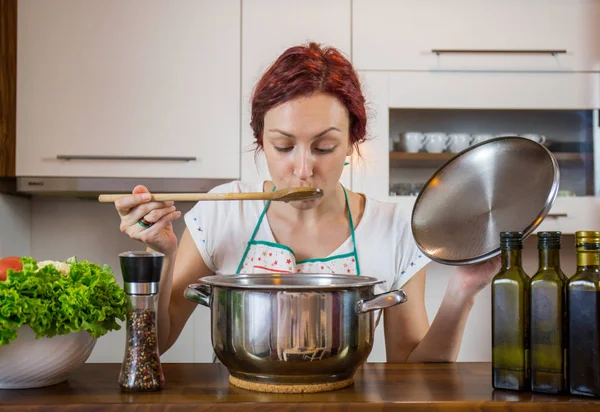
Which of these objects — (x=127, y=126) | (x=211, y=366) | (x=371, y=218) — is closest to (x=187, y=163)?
(x=127, y=126)

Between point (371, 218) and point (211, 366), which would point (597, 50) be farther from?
point (211, 366)

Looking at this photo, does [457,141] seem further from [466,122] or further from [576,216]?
[576,216]

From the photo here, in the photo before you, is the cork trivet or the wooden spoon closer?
the cork trivet

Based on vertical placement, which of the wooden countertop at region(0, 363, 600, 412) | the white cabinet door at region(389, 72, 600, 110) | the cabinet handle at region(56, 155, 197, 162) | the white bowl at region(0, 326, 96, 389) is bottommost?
the wooden countertop at region(0, 363, 600, 412)

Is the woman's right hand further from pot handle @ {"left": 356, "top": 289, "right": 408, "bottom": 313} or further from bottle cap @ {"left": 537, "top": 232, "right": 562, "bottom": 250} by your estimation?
bottle cap @ {"left": 537, "top": 232, "right": 562, "bottom": 250}

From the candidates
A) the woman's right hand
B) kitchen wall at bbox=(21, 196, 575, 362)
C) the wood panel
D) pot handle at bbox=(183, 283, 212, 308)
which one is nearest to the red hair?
the woman's right hand

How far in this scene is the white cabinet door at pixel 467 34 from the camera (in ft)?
7.46

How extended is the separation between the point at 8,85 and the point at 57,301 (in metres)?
1.57

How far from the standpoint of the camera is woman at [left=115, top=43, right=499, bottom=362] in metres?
1.30

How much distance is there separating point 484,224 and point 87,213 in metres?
1.88

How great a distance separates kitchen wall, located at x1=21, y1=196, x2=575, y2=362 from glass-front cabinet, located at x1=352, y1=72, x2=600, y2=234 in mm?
313

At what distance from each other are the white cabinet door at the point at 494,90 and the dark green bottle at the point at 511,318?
4.75 feet

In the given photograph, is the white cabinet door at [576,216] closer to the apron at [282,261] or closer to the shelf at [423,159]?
the shelf at [423,159]

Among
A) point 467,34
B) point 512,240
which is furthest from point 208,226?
point 467,34
